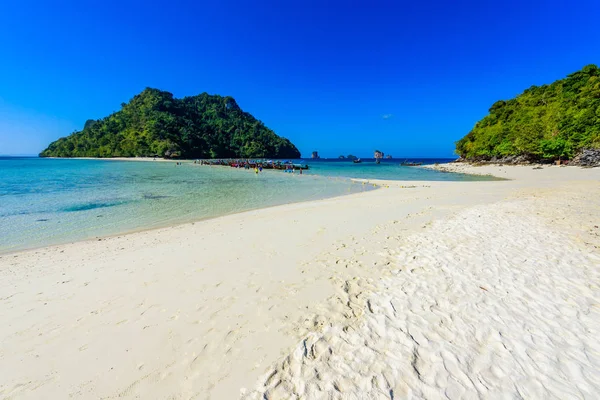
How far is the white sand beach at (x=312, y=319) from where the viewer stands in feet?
9.61

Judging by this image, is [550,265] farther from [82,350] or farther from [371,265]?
[82,350]

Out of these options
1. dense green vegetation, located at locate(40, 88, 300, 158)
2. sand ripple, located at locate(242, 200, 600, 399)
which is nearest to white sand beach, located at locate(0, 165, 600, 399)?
sand ripple, located at locate(242, 200, 600, 399)

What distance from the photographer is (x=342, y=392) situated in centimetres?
276

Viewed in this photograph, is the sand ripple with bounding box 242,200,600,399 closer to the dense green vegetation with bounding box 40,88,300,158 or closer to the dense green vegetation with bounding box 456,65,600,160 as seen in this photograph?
the dense green vegetation with bounding box 456,65,600,160

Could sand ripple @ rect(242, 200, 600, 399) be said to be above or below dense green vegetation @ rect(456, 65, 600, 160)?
below

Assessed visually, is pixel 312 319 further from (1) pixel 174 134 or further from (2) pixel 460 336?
(1) pixel 174 134

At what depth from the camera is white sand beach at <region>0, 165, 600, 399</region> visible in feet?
9.61

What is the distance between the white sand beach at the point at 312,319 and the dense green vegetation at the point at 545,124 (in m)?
48.4

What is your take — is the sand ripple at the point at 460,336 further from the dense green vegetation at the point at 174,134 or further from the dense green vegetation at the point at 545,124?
the dense green vegetation at the point at 174,134

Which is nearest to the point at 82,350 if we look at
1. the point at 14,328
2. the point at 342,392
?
the point at 14,328

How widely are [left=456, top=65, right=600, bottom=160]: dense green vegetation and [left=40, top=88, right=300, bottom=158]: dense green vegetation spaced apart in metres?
105

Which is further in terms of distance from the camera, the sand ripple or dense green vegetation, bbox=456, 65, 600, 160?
dense green vegetation, bbox=456, 65, 600, 160

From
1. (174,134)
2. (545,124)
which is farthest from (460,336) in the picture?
(174,134)

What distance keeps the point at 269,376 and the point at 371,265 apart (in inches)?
143
